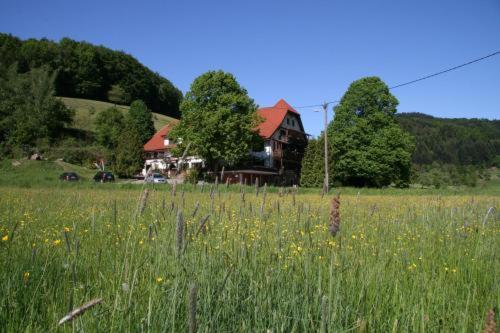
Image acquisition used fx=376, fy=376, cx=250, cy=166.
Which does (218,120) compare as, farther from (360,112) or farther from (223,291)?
(223,291)

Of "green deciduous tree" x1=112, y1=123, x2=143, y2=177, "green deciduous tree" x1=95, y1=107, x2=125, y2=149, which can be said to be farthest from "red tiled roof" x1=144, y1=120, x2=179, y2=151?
"green deciduous tree" x1=112, y1=123, x2=143, y2=177

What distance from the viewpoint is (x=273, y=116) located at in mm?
63969

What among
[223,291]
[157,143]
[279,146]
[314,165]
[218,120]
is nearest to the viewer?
[223,291]

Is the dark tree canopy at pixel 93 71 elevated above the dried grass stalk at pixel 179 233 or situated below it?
above

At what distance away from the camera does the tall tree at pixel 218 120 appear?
4769cm

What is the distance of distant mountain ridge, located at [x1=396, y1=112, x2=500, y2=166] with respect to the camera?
360 feet

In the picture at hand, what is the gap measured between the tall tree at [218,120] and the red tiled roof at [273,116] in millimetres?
7565

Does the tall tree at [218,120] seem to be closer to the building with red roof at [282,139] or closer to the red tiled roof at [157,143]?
the building with red roof at [282,139]

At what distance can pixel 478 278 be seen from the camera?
3.41m

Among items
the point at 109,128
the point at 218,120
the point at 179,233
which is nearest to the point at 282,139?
the point at 218,120

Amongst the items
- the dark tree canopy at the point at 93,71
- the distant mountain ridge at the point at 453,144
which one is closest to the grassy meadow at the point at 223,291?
the dark tree canopy at the point at 93,71

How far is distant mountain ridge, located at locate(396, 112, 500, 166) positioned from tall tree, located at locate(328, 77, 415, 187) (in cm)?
5512

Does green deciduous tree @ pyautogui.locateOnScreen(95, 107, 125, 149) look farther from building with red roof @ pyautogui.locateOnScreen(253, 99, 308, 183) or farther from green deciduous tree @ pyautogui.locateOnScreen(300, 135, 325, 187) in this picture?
green deciduous tree @ pyautogui.locateOnScreen(300, 135, 325, 187)

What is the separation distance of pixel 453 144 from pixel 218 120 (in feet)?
326
